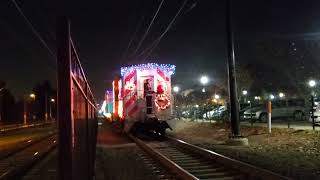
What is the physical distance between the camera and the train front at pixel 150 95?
87.1ft

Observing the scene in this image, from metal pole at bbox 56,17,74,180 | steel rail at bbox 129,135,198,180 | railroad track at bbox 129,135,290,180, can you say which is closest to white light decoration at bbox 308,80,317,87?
steel rail at bbox 129,135,198,180

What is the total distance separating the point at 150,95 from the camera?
26.7 meters

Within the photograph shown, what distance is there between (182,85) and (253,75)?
33669 mm

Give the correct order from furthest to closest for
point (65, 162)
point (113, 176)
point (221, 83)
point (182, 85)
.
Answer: point (182, 85)
point (221, 83)
point (113, 176)
point (65, 162)

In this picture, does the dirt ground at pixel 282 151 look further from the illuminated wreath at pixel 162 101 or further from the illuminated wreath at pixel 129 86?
the illuminated wreath at pixel 129 86

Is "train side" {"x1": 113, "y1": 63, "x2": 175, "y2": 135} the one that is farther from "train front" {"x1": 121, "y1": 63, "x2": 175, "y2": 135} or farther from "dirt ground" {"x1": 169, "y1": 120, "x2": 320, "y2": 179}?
"dirt ground" {"x1": 169, "y1": 120, "x2": 320, "y2": 179}

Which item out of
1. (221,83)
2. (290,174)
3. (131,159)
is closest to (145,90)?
(131,159)

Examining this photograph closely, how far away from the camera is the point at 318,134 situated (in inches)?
794

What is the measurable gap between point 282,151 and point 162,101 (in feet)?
34.2

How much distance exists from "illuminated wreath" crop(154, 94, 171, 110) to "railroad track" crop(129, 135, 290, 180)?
588cm

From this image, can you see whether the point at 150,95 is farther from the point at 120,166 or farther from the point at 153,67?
the point at 120,166

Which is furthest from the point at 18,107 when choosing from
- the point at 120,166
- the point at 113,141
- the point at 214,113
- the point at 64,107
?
the point at 64,107

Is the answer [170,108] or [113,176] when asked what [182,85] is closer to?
[170,108]

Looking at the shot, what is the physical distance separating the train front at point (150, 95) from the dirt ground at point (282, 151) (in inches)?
123
